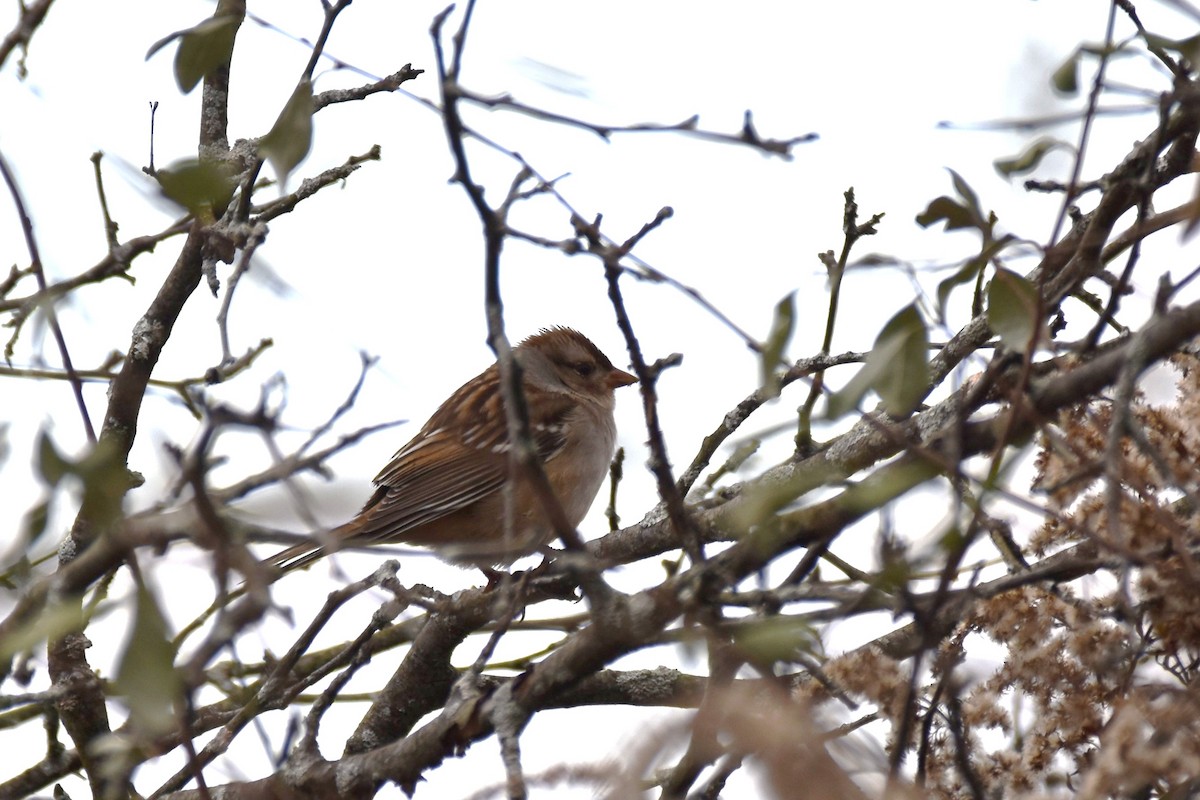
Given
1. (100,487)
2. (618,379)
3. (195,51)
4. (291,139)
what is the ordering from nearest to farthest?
→ 1. (100,487)
2. (291,139)
3. (195,51)
4. (618,379)

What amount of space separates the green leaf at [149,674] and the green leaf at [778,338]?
0.97m

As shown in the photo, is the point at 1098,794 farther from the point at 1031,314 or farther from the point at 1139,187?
the point at 1139,187

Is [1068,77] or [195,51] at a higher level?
[195,51]

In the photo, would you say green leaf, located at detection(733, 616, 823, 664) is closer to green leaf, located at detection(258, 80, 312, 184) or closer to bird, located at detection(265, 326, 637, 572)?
green leaf, located at detection(258, 80, 312, 184)

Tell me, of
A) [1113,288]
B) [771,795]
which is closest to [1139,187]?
[1113,288]

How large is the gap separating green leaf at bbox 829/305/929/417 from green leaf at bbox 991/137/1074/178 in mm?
481

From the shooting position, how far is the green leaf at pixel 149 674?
1548 mm

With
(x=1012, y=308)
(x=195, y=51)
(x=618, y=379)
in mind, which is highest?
(x=618, y=379)

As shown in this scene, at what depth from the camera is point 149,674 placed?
1569mm

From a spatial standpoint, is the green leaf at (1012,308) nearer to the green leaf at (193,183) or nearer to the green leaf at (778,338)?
the green leaf at (778,338)

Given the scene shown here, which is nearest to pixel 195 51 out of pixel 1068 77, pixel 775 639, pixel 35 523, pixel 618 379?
pixel 35 523

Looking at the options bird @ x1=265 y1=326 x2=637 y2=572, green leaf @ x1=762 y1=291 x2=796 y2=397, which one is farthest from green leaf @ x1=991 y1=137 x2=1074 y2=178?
bird @ x1=265 y1=326 x2=637 y2=572

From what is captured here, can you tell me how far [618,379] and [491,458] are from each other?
1.17m

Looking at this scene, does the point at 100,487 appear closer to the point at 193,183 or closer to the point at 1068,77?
the point at 193,183
